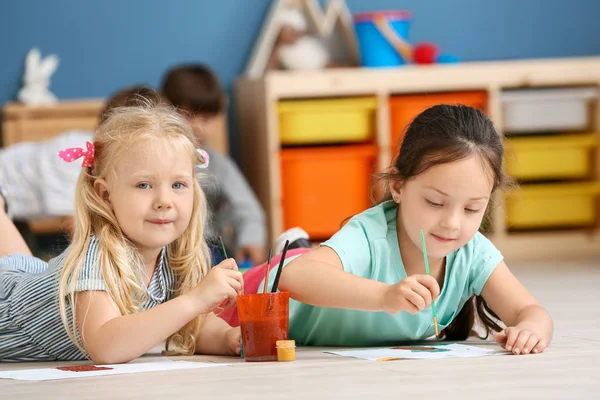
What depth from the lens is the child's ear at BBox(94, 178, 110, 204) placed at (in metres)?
1.50

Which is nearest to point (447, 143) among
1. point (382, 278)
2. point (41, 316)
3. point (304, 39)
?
point (382, 278)

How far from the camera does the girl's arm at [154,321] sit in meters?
1.35

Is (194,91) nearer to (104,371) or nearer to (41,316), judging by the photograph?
(41,316)

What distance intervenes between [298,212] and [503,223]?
29.4 inches

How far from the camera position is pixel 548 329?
1.45 m

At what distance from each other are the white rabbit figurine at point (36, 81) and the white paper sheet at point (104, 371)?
2.41m

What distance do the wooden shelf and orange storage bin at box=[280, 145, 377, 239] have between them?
0.04m

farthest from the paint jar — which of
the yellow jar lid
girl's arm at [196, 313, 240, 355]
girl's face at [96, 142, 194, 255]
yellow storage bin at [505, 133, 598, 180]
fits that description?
yellow storage bin at [505, 133, 598, 180]

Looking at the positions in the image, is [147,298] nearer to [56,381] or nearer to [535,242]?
[56,381]

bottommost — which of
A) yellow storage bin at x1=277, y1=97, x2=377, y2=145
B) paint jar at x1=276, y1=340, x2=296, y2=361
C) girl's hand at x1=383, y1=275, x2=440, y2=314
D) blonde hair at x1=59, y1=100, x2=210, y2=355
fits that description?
paint jar at x1=276, y1=340, x2=296, y2=361

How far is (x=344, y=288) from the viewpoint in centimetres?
139

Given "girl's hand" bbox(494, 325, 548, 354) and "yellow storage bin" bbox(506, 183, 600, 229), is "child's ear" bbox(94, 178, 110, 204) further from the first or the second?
"yellow storage bin" bbox(506, 183, 600, 229)

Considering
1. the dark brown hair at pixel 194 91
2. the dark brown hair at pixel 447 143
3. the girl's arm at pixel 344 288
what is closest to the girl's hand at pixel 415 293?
the girl's arm at pixel 344 288

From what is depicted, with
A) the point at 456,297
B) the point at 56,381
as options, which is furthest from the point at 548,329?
the point at 56,381
